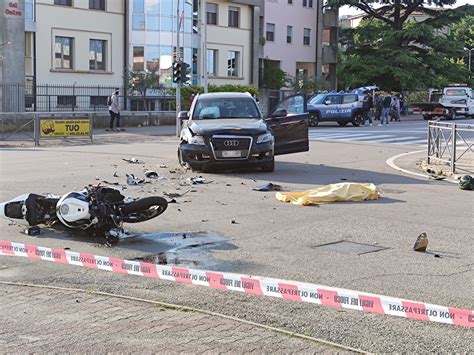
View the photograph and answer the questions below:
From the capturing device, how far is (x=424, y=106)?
165 ft

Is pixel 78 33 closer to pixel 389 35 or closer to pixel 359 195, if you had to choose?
pixel 389 35

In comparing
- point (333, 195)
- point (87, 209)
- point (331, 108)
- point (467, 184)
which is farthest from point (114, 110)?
point (87, 209)

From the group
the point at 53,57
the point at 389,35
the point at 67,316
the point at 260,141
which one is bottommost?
the point at 67,316

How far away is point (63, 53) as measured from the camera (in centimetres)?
3997

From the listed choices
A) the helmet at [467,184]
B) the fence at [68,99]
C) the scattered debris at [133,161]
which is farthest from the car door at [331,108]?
the helmet at [467,184]

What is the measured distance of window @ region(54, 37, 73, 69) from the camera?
39.6 m

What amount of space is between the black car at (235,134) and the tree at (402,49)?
41347 mm

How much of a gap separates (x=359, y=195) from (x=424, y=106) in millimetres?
40766

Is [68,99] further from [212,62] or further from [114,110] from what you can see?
[212,62]

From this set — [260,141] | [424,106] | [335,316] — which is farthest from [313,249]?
[424,106]

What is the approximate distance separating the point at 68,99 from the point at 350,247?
32591 mm

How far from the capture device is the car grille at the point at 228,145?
1461 centimetres

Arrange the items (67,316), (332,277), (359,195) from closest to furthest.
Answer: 1. (67,316)
2. (332,277)
3. (359,195)

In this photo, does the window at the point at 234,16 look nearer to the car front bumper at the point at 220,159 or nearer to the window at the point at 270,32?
the window at the point at 270,32
